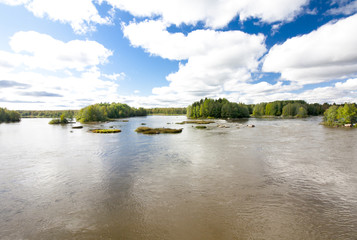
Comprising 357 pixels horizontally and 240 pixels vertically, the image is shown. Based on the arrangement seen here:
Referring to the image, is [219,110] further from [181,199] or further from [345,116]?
[181,199]

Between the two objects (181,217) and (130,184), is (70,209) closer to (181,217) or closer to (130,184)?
(130,184)

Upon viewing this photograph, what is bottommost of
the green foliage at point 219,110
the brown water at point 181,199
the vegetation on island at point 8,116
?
the brown water at point 181,199

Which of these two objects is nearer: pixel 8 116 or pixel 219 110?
pixel 8 116

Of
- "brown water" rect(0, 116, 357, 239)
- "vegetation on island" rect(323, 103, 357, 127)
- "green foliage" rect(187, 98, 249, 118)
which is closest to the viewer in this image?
"brown water" rect(0, 116, 357, 239)

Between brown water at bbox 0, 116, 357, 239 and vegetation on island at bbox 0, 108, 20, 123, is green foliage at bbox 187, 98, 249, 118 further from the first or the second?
vegetation on island at bbox 0, 108, 20, 123

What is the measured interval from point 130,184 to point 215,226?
33.7 feet

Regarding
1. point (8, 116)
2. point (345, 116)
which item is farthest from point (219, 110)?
point (8, 116)

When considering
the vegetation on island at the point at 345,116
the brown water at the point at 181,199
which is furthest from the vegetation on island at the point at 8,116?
the vegetation on island at the point at 345,116

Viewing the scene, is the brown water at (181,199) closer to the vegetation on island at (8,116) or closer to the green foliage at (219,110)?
the green foliage at (219,110)

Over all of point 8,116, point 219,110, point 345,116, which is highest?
point 219,110

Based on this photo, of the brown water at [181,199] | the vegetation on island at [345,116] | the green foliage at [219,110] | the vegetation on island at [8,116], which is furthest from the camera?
the green foliage at [219,110]

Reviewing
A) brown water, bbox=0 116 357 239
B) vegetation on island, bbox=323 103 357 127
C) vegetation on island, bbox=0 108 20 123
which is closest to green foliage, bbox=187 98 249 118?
vegetation on island, bbox=323 103 357 127

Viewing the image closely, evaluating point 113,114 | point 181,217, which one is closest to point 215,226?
point 181,217

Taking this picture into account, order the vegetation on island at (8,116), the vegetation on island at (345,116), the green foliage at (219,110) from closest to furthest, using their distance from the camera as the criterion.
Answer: the vegetation on island at (345,116), the vegetation on island at (8,116), the green foliage at (219,110)
